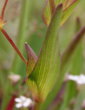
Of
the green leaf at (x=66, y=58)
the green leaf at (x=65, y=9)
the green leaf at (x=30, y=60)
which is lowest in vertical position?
the green leaf at (x=30, y=60)

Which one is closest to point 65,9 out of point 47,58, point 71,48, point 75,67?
point 47,58

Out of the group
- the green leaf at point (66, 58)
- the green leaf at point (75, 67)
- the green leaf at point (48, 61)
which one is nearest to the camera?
the green leaf at point (48, 61)

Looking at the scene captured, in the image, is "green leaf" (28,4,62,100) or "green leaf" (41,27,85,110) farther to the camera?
"green leaf" (41,27,85,110)

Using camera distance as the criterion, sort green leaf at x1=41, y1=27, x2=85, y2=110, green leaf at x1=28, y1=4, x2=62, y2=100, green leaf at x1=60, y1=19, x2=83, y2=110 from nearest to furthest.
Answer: green leaf at x1=28, y1=4, x2=62, y2=100, green leaf at x1=41, y1=27, x2=85, y2=110, green leaf at x1=60, y1=19, x2=83, y2=110

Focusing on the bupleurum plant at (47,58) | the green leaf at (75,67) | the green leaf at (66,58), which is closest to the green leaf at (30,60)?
the bupleurum plant at (47,58)

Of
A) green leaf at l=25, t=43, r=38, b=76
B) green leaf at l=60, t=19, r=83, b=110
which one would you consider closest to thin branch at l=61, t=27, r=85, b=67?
green leaf at l=60, t=19, r=83, b=110

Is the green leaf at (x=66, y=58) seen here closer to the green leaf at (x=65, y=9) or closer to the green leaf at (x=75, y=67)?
the green leaf at (x=75, y=67)

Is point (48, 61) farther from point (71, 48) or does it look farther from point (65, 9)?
point (71, 48)

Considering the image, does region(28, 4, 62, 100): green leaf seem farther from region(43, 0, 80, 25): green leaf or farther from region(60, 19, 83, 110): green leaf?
region(60, 19, 83, 110): green leaf

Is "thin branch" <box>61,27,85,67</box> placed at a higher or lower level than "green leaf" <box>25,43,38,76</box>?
higher

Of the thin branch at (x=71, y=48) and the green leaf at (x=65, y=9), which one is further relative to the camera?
the thin branch at (x=71, y=48)
